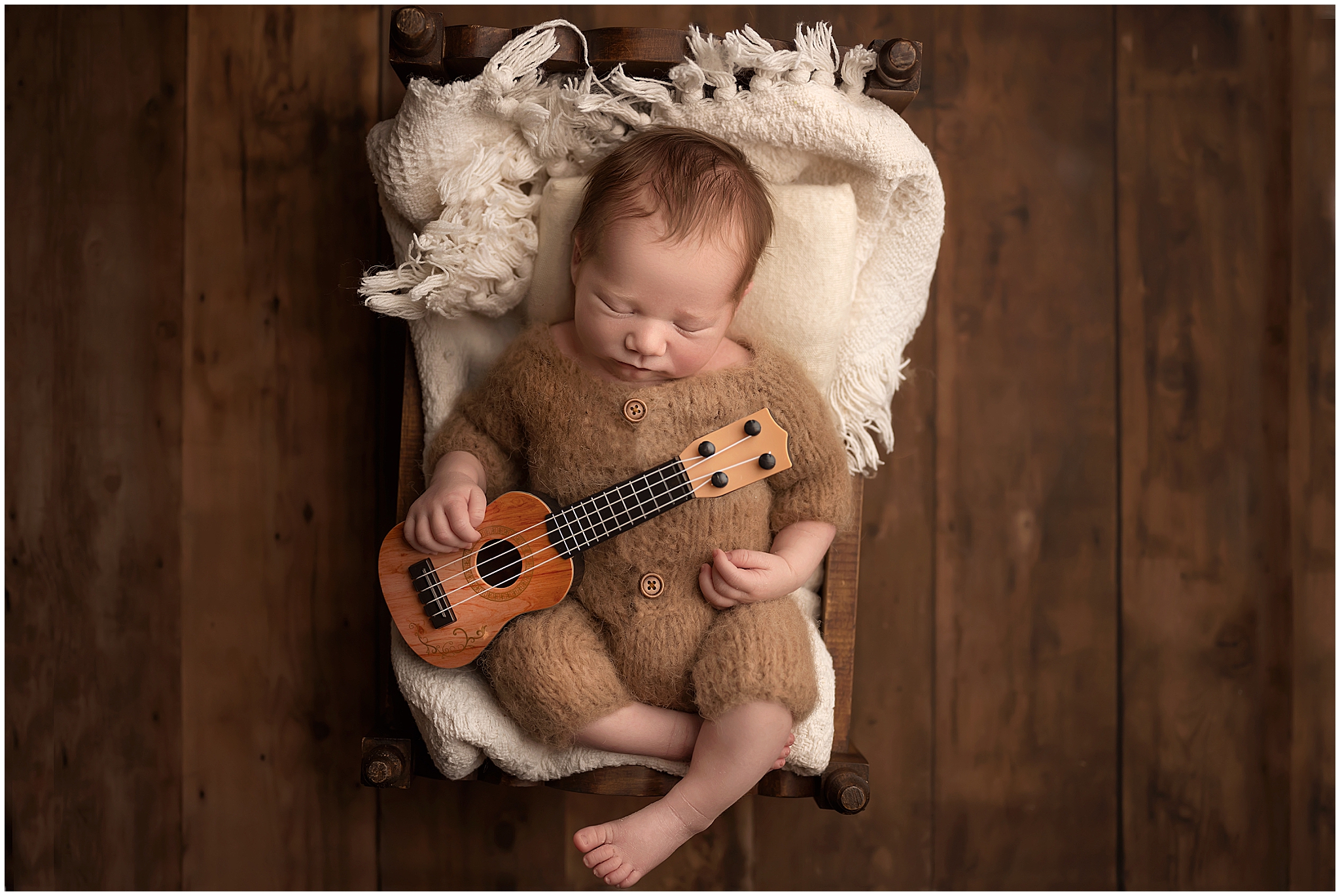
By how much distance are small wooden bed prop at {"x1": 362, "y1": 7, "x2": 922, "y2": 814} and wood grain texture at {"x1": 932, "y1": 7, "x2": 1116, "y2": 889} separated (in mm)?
267

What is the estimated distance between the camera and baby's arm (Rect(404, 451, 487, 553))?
2.40 ft

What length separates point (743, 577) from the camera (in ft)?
2.41

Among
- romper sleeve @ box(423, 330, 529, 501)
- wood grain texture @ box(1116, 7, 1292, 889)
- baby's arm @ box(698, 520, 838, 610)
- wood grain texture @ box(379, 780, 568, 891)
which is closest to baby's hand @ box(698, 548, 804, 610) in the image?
baby's arm @ box(698, 520, 838, 610)

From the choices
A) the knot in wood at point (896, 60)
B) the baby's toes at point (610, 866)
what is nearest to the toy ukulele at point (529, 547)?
the baby's toes at point (610, 866)

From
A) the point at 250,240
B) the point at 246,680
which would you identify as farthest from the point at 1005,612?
the point at 250,240

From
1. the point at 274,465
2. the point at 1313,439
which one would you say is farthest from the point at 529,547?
the point at 1313,439

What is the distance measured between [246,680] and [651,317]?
30.2 inches

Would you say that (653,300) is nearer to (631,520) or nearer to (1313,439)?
(631,520)

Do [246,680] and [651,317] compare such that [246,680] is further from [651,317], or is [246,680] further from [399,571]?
[651,317]

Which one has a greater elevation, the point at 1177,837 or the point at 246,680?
the point at 246,680

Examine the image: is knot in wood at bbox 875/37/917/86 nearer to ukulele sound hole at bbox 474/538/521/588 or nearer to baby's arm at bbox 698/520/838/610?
baby's arm at bbox 698/520/838/610

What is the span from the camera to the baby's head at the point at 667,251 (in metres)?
0.69

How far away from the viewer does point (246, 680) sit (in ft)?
3.43

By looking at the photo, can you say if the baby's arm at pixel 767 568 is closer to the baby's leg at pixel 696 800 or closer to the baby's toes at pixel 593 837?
the baby's leg at pixel 696 800
